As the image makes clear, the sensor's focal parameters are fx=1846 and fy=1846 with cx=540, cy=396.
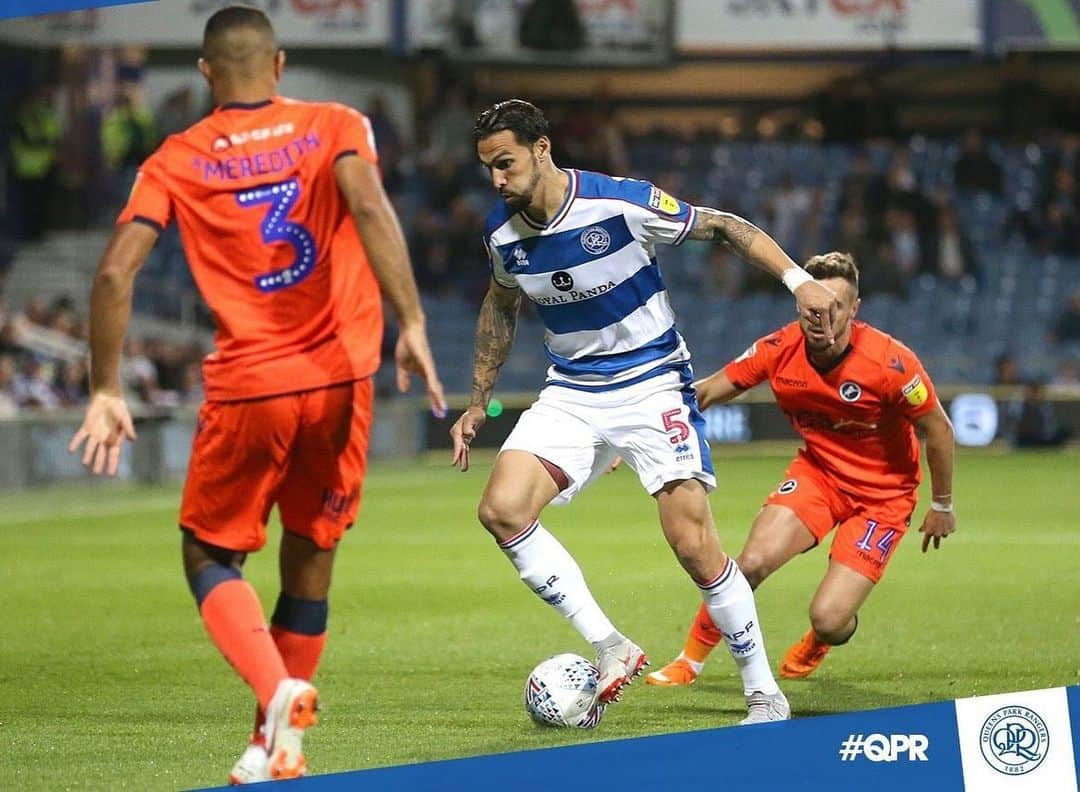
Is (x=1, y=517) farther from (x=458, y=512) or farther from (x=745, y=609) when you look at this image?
(x=745, y=609)

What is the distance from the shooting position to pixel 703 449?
5.81m

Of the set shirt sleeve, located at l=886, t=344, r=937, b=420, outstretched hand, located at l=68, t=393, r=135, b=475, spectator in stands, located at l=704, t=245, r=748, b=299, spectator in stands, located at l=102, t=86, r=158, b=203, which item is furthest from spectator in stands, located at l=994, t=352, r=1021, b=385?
outstretched hand, located at l=68, t=393, r=135, b=475

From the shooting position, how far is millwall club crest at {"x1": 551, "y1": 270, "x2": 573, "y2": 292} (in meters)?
5.75

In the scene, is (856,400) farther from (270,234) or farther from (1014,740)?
(270,234)

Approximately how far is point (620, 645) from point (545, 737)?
16.5 inches

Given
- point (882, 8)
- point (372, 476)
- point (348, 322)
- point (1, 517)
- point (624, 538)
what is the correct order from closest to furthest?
point (348, 322) → point (624, 538) → point (1, 517) → point (372, 476) → point (882, 8)

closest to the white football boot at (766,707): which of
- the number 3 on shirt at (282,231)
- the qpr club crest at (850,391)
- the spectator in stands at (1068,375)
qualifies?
the qpr club crest at (850,391)

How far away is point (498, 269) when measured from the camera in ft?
19.4

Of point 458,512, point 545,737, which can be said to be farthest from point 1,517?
point 545,737

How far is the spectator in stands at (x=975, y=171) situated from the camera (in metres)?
22.2

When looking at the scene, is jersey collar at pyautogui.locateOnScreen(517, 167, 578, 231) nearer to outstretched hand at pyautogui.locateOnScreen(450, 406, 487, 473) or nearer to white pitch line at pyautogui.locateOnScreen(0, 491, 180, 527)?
outstretched hand at pyautogui.locateOnScreen(450, 406, 487, 473)

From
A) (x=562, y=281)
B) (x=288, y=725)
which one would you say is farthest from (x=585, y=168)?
(x=288, y=725)

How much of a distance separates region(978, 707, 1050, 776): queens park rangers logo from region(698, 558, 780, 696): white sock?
3.80 ft

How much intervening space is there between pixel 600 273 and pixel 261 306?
1.45 m
